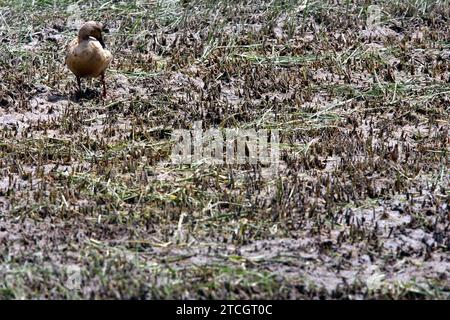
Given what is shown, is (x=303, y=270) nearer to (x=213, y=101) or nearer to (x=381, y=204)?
(x=381, y=204)

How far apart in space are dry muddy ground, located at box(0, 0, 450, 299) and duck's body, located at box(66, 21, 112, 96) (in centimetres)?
27

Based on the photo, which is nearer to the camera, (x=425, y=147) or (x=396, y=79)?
(x=425, y=147)

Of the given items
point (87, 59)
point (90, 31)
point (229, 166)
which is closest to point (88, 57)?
point (87, 59)

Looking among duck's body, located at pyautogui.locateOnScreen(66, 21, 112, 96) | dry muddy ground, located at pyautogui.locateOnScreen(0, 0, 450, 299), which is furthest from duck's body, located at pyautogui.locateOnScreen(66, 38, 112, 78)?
dry muddy ground, located at pyautogui.locateOnScreen(0, 0, 450, 299)

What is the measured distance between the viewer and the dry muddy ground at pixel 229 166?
6750 mm

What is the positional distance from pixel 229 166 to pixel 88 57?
7.30ft

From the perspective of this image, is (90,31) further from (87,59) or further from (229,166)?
(229,166)

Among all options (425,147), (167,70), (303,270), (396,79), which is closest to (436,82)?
(396,79)

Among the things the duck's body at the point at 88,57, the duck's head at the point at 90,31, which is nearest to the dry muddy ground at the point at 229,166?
the duck's body at the point at 88,57

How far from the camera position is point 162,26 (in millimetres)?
11867

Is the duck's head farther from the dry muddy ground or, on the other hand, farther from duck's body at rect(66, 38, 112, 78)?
the dry muddy ground

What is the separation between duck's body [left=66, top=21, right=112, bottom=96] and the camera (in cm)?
999

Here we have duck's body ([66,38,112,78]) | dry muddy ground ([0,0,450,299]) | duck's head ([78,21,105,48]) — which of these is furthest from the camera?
duck's head ([78,21,105,48])

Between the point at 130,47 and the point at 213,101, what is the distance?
1.72m
